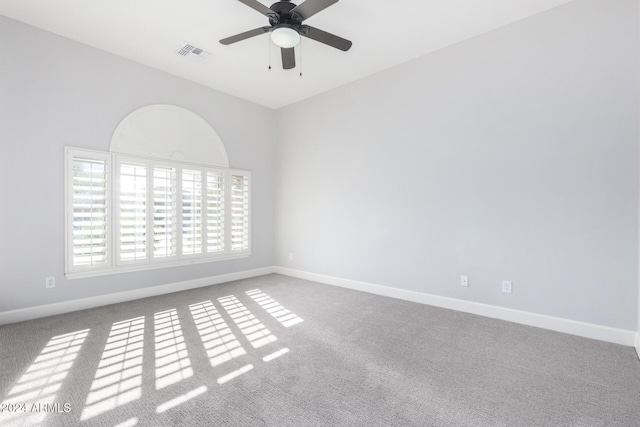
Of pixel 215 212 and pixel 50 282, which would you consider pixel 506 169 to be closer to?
pixel 215 212

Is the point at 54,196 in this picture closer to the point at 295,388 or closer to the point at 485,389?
the point at 295,388

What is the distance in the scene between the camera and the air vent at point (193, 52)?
131 inches

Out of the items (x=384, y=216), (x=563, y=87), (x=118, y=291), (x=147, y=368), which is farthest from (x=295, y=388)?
(x=563, y=87)

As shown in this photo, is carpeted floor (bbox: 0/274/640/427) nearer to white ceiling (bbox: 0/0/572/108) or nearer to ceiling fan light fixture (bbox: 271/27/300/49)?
ceiling fan light fixture (bbox: 271/27/300/49)

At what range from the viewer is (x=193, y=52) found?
134 inches

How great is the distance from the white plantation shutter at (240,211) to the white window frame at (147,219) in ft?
0.27

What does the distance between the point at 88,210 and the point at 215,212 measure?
152 cm

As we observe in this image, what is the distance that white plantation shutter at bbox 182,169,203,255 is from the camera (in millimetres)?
4047

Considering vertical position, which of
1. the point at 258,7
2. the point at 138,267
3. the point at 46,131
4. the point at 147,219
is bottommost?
the point at 138,267

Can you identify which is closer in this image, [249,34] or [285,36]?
[285,36]

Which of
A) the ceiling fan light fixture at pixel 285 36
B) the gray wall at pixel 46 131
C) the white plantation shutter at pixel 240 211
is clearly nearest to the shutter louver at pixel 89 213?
the gray wall at pixel 46 131

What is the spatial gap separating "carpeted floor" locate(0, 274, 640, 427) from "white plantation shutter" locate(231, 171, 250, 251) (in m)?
1.63

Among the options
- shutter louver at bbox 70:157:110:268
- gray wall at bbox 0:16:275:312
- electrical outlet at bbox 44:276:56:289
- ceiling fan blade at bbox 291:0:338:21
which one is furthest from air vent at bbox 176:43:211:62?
electrical outlet at bbox 44:276:56:289

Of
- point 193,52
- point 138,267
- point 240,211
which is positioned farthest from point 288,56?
point 138,267
